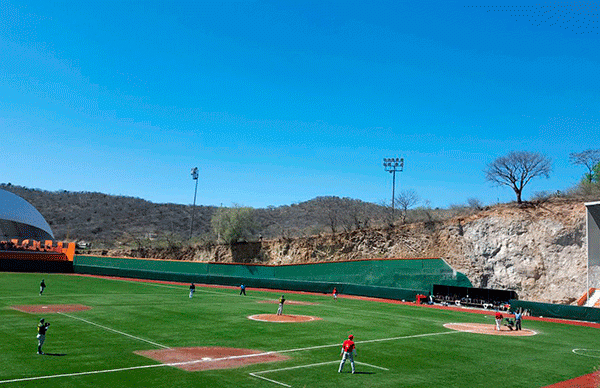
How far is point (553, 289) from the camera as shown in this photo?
48188mm

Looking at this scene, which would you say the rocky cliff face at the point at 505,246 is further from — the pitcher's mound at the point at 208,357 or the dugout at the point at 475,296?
the pitcher's mound at the point at 208,357

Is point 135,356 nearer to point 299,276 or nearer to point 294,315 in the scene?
point 294,315

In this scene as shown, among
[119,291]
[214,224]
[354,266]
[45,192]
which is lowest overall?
[119,291]

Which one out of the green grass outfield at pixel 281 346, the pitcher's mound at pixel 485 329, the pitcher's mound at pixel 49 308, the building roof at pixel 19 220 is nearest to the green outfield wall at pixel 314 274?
the green grass outfield at pixel 281 346

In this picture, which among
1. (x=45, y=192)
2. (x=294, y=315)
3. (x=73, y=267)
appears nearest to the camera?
(x=294, y=315)

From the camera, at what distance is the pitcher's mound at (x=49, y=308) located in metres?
30.8

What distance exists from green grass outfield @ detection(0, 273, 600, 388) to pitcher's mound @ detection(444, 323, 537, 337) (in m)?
0.99

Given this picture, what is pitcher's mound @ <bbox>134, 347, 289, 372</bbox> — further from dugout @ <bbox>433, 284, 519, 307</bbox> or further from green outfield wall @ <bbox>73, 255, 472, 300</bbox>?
dugout @ <bbox>433, 284, 519, 307</bbox>

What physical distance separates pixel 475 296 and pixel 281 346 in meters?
32.2

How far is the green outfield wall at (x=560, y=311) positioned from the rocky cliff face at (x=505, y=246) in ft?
25.3

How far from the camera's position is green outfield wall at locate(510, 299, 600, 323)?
124 feet

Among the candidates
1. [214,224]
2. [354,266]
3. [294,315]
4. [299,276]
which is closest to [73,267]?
[214,224]

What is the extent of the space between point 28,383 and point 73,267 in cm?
6281

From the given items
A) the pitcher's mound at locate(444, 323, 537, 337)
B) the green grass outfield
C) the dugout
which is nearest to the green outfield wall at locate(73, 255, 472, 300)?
the dugout
